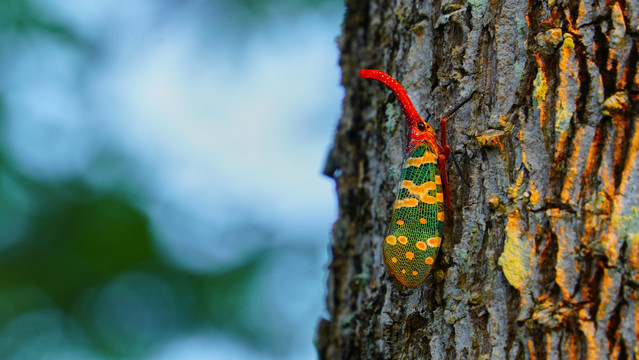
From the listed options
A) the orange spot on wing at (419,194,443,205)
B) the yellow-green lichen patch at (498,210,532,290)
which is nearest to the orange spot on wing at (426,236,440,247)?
the orange spot on wing at (419,194,443,205)

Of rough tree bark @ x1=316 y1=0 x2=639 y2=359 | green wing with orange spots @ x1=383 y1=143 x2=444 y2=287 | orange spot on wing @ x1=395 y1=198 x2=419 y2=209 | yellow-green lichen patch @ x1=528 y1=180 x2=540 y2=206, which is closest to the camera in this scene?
rough tree bark @ x1=316 y1=0 x2=639 y2=359

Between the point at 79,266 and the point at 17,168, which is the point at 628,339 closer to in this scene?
the point at 79,266

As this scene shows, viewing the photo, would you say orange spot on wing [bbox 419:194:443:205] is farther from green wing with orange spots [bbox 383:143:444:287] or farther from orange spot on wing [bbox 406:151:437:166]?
orange spot on wing [bbox 406:151:437:166]

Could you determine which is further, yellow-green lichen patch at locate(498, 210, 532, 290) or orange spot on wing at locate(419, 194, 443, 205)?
orange spot on wing at locate(419, 194, 443, 205)

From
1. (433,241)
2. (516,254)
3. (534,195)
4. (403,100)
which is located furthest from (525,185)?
(403,100)

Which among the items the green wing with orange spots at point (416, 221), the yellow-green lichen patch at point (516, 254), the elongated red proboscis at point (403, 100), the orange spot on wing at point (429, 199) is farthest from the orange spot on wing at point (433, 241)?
the elongated red proboscis at point (403, 100)

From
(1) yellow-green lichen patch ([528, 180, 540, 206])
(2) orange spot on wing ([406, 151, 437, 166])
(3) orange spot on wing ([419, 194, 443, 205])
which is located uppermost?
(2) orange spot on wing ([406, 151, 437, 166])
